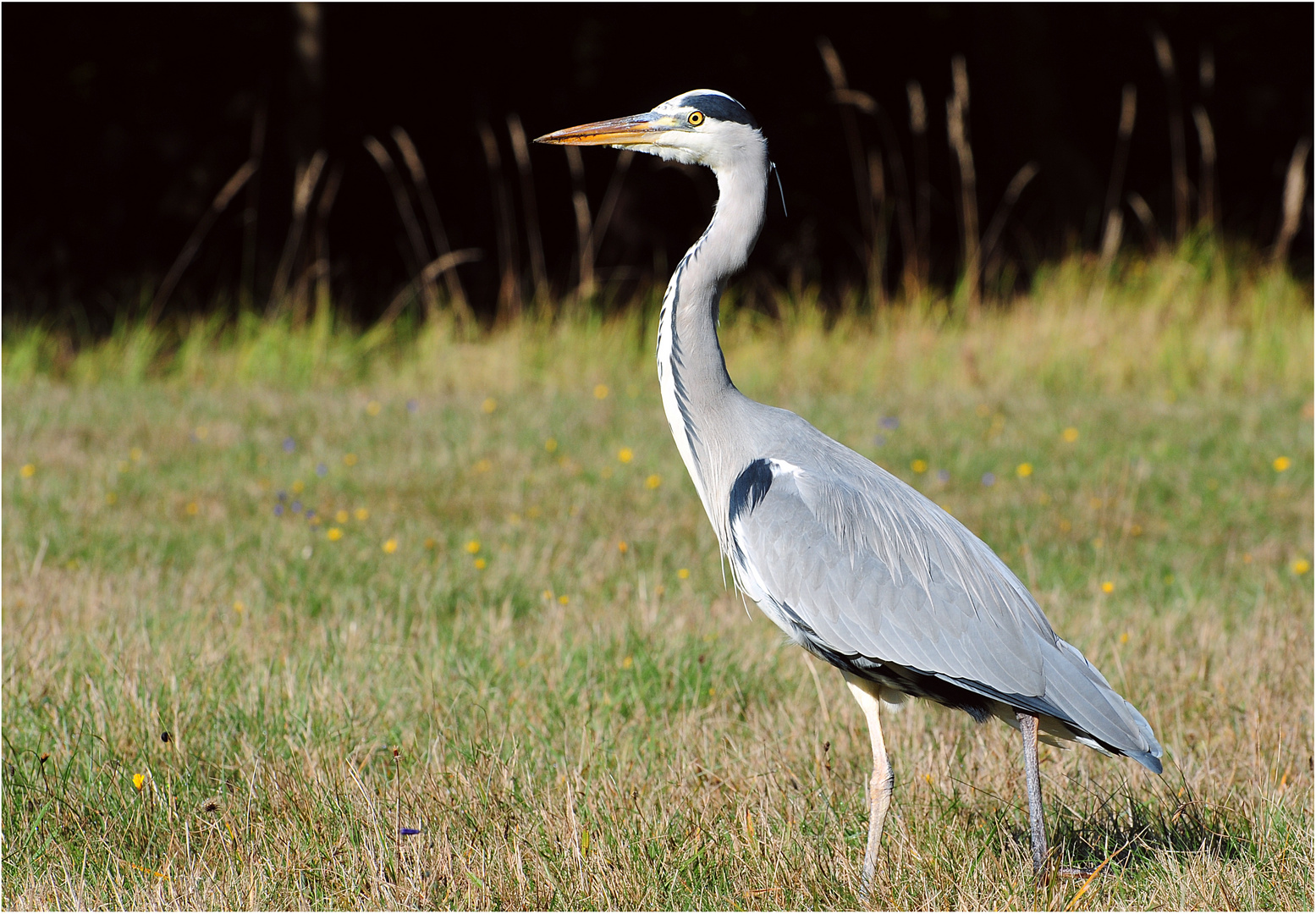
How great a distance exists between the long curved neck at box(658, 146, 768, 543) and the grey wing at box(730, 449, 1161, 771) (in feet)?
0.44

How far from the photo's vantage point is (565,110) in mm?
14570

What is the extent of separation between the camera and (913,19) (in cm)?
1526

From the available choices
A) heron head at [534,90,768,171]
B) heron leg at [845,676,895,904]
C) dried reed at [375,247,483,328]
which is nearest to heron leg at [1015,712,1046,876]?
heron leg at [845,676,895,904]

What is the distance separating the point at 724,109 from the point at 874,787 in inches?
66.2

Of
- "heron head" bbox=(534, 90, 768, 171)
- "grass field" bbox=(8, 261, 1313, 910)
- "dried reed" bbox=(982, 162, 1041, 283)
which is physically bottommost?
"grass field" bbox=(8, 261, 1313, 910)

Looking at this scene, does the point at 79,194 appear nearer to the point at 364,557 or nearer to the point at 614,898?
the point at 364,557

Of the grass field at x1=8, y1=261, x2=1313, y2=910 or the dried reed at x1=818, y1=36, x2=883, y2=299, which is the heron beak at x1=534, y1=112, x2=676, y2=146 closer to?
the grass field at x1=8, y1=261, x2=1313, y2=910

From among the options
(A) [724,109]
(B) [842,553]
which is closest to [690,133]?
(A) [724,109]

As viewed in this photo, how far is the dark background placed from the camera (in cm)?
1322

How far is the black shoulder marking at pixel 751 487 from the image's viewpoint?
301 centimetres

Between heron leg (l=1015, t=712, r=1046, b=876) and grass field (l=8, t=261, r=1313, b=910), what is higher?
heron leg (l=1015, t=712, r=1046, b=876)

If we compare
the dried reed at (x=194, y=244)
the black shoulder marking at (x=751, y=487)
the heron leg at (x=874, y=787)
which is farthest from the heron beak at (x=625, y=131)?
the dried reed at (x=194, y=244)

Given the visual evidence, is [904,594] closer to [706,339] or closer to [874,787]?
[874,787]

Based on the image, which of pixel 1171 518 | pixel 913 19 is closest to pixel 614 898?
pixel 1171 518
